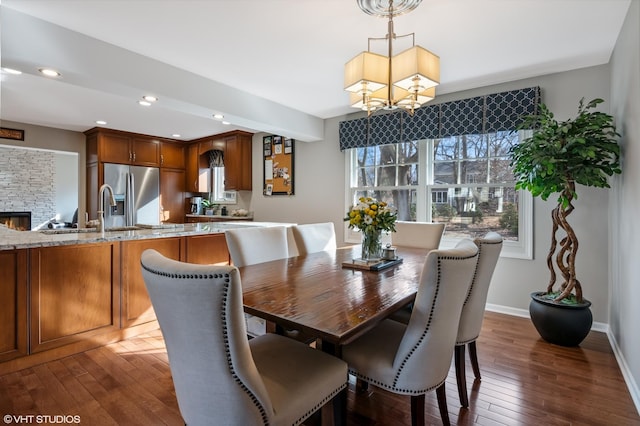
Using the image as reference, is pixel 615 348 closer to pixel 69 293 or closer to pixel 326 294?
pixel 326 294

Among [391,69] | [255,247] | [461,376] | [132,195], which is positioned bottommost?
[461,376]

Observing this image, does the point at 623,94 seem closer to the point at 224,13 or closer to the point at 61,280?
the point at 224,13

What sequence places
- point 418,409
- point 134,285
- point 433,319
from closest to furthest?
point 433,319 < point 418,409 < point 134,285

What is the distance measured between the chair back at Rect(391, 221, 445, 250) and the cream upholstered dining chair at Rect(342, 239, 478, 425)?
1575 millimetres

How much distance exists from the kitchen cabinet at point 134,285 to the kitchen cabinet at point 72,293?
2.1 inches

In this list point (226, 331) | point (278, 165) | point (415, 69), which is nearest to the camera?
point (226, 331)

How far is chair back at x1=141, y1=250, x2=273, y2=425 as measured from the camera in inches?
34.0

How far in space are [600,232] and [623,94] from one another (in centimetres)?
119

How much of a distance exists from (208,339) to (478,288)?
147cm

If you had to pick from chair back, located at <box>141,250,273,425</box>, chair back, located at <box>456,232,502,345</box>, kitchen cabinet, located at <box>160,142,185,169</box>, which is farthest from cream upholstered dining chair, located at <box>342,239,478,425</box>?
kitchen cabinet, located at <box>160,142,185,169</box>

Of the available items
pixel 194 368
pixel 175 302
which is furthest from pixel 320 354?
pixel 175 302

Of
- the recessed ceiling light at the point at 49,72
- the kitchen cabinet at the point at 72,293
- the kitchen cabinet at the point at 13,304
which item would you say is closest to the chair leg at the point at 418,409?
the kitchen cabinet at the point at 72,293

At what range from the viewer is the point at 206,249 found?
3.31 meters

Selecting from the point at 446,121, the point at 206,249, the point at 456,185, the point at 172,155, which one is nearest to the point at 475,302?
the point at 456,185
